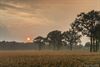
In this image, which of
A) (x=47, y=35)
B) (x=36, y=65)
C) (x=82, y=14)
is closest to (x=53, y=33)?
(x=47, y=35)

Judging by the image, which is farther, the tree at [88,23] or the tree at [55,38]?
the tree at [55,38]

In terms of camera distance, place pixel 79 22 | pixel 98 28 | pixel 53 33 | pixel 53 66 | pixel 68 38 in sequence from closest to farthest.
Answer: pixel 53 66 < pixel 98 28 < pixel 79 22 < pixel 68 38 < pixel 53 33

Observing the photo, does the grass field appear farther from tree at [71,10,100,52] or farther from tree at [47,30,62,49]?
tree at [47,30,62,49]

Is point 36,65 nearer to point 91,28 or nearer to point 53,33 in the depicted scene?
point 91,28

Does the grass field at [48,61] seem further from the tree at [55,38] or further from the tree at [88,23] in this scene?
the tree at [55,38]

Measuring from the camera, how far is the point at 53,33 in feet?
574

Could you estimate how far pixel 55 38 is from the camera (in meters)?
171

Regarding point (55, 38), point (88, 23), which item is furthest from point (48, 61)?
point (55, 38)

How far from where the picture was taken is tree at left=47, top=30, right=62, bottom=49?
169m

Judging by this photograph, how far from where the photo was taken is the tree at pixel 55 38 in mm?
168625

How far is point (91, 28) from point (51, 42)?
6815cm

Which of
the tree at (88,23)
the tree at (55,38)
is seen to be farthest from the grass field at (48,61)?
the tree at (55,38)

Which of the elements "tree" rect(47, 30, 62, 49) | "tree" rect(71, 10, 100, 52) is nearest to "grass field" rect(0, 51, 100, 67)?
"tree" rect(71, 10, 100, 52)

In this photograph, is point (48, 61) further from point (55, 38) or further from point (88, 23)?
point (55, 38)
